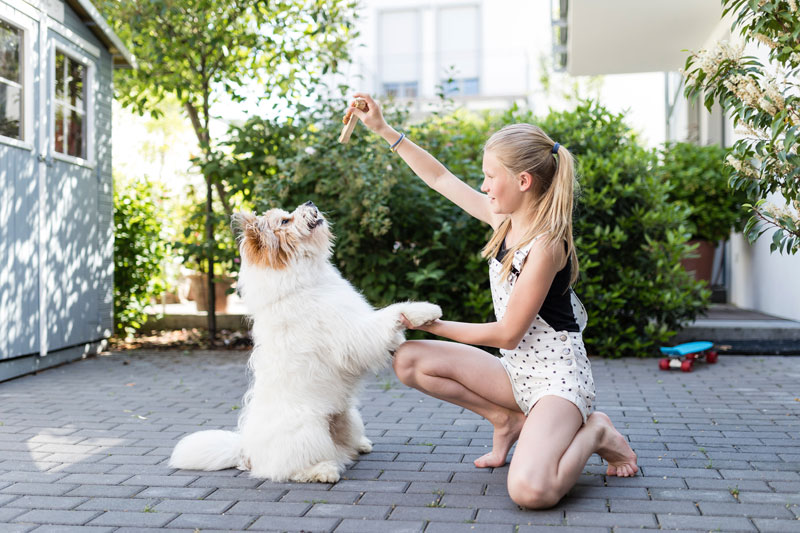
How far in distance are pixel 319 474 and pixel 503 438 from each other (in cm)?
90

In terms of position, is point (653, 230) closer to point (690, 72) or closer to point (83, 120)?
point (690, 72)

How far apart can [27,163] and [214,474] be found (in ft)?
13.6

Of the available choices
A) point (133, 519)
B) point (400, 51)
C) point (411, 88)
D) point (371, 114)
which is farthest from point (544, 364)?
point (400, 51)

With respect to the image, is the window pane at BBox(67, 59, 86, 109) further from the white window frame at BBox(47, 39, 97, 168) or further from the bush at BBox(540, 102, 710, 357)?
the bush at BBox(540, 102, 710, 357)

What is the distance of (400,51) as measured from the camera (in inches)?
1123

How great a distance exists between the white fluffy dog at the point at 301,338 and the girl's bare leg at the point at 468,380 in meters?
0.15

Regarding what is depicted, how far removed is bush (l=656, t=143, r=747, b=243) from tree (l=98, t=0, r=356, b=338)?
177 inches

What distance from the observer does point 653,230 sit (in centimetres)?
723

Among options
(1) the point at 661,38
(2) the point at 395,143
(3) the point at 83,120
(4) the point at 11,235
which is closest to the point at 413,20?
(1) the point at 661,38

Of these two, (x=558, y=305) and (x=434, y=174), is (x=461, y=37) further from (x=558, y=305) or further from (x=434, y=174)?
(x=558, y=305)

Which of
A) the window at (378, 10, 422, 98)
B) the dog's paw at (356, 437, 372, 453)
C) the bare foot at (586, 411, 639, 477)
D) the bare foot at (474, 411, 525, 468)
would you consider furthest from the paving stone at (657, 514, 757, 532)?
the window at (378, 10, 422, 98)

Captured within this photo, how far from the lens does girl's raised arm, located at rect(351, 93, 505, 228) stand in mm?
3738

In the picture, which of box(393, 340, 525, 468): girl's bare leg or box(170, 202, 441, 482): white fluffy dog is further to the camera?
box(393, 340, 525, 468): girl's bare leg

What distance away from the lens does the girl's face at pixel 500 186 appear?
10.8ft
